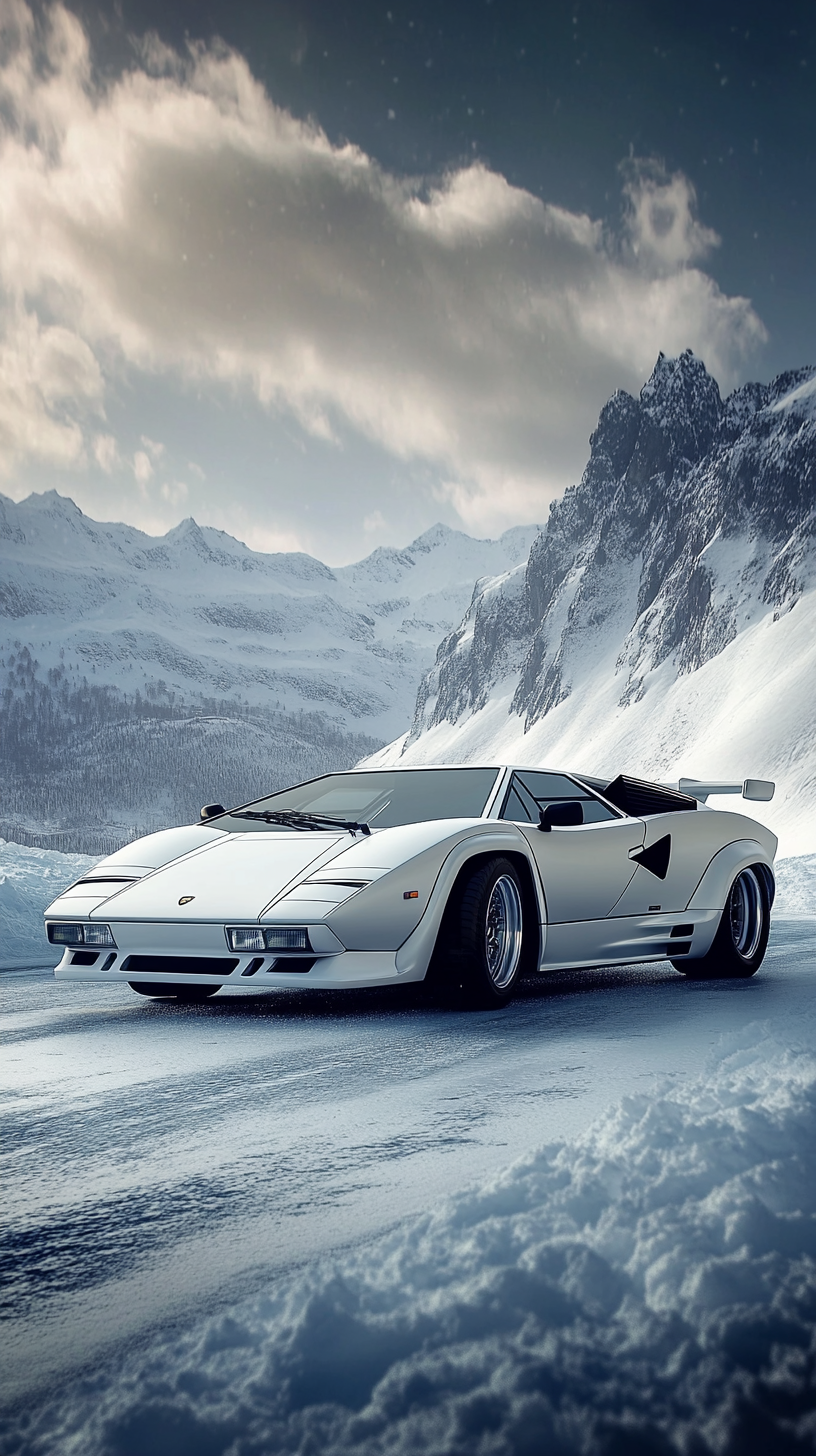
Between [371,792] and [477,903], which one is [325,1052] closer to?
[477,903]

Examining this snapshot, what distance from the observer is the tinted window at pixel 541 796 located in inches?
250

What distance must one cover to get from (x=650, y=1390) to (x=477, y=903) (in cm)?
379

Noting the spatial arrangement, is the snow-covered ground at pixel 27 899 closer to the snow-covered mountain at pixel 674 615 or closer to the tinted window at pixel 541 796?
the tinted window at pixel 541 796

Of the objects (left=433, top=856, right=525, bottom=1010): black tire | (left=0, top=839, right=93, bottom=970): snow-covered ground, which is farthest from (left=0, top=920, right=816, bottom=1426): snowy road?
(left=0, top=839, right=93, bottom=970): snow-covered ground

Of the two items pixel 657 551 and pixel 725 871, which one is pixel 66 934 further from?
pixel 657 551

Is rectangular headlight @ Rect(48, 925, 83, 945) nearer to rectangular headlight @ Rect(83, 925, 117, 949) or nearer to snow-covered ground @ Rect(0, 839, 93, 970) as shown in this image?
rectangular headlight @ Rect(83, 925, 117, 949)

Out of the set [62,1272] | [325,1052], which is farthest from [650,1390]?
[325,1052]

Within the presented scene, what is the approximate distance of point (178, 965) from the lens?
5.45 metres

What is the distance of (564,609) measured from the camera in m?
147

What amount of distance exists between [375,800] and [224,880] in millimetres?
1288

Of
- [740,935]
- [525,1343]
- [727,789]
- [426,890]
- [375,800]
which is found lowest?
[525,1343]

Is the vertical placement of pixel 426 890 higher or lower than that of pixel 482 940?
higher

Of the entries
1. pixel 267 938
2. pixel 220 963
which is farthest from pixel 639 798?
pixel 220 963

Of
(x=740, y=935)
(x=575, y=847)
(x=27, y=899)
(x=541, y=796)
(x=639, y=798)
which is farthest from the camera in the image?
(x=27, y=899)
